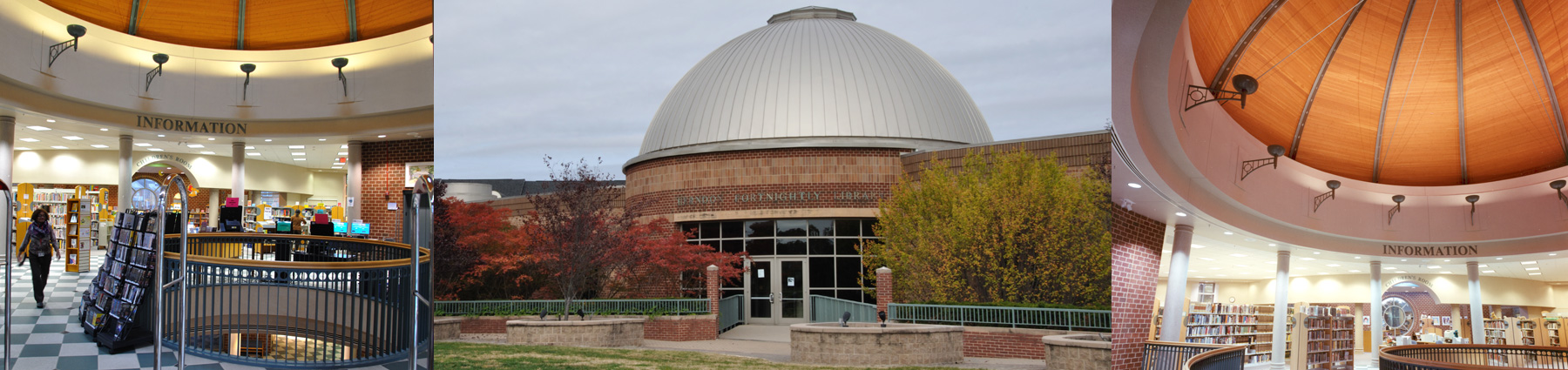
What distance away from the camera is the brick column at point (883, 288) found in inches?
236

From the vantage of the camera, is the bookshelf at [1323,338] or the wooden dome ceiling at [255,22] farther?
the wooden dome ceiling at [255,22]

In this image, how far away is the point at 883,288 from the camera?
237 inches

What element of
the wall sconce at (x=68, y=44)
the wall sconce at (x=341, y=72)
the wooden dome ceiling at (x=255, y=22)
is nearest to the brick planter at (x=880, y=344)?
the wall sconce at (x=341, y=72)

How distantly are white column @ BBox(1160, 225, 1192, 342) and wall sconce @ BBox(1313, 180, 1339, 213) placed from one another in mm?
581

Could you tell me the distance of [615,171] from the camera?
7355 mm

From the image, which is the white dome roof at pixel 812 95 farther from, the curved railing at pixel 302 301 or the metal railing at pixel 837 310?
the curved railing at pixel 302 301

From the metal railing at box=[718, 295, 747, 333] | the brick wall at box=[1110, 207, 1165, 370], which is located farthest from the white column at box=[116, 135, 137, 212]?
the brick wall at box=[1110, 207, 1165, 370]

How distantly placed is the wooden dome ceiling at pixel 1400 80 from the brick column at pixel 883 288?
106 inches

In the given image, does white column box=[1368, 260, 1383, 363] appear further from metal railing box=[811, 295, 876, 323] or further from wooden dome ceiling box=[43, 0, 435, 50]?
wooden dome ceiling box=[43, 0, 435, 50]

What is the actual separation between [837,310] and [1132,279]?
2.33 metres

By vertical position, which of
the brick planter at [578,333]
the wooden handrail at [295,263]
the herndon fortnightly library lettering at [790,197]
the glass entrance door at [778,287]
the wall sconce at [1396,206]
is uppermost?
the herndon fortnightly library lettering at [790,197]

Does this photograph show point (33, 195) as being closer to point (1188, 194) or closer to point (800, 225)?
point (800, 225)

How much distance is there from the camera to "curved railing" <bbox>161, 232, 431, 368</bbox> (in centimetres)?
673

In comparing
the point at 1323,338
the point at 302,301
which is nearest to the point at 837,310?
the point at 1323,338
